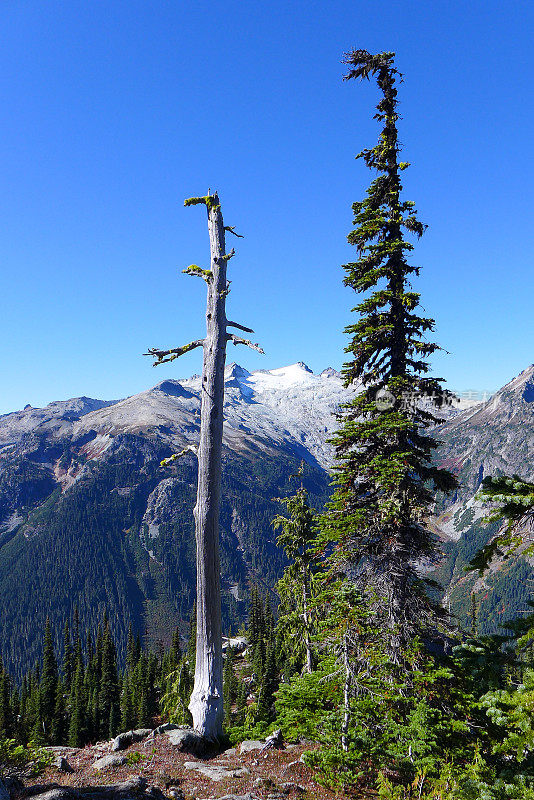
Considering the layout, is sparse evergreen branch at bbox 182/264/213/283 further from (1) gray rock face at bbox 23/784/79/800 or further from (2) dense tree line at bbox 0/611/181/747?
(2) dense tree line at bbox 0/611/181/747

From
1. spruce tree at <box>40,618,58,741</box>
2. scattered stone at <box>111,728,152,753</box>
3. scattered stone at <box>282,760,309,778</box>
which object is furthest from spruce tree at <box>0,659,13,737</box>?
scattered stone at <box>282,760,309,778</box>

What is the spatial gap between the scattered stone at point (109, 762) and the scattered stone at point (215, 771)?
5.00ft

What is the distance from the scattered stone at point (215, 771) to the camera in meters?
8.70

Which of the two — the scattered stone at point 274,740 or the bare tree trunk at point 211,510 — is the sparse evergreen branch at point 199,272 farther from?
the scattered stone at point 274,740

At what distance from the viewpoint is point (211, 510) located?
34.7ft

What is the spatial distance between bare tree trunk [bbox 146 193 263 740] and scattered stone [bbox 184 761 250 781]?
33.0 inches

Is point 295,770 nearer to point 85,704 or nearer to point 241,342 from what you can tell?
point 241,342

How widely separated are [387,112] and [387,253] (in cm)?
444

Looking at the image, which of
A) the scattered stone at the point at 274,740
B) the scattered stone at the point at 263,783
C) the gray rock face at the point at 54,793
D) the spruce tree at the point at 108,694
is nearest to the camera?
the gray rock face at the point at 54,793

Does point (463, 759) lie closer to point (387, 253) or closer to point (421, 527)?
point (421, 527)

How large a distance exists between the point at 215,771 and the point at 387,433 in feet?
27.8

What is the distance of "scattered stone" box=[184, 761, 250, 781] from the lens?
343 inches

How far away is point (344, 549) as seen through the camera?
40.4 feet

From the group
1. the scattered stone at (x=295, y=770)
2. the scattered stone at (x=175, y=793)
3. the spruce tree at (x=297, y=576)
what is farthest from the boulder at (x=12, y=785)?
the spruce tree at (x=297, y=576)
